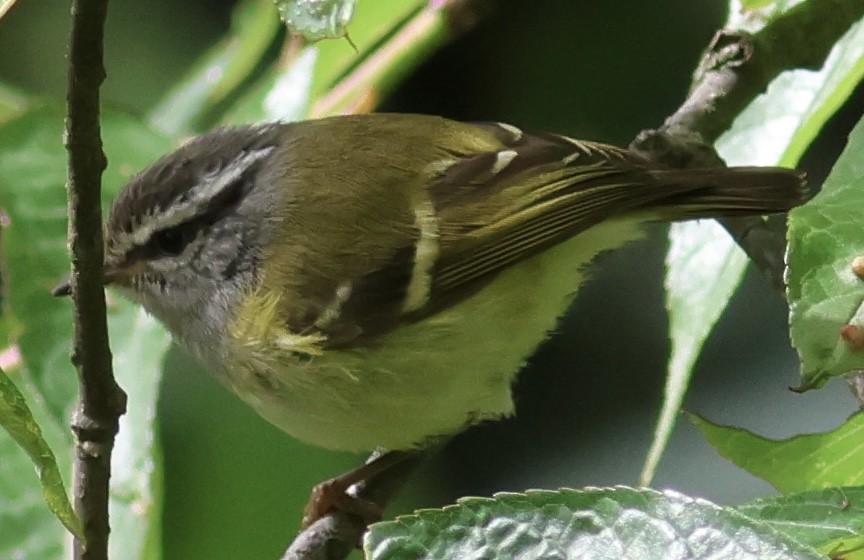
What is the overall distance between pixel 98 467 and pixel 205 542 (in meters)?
1.06

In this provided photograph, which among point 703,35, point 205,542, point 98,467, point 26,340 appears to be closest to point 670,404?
point 98,467

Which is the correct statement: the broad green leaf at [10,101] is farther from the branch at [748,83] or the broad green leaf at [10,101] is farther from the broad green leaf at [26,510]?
the branch at [748,83]

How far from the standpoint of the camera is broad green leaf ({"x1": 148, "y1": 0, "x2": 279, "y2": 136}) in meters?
1.34

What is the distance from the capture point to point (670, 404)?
91cm

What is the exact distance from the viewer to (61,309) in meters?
1.07

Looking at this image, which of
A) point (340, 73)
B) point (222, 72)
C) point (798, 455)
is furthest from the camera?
point (222, 72)

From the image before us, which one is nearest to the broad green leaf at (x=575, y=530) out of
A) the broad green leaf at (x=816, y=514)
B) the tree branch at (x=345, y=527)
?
the broad green leaf at (x=816, y=514)

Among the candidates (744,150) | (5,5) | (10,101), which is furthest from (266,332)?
(5,5)

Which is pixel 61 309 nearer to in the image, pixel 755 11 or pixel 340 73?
pixel 340 73

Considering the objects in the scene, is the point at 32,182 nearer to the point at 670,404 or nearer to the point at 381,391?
the point at 381,391

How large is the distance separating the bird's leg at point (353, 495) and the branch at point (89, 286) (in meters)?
0.43

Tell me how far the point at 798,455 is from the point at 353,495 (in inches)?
21.8

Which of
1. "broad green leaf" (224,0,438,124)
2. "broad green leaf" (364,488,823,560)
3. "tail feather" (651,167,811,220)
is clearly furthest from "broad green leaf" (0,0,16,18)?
"tail feather" (651,167,811,220)

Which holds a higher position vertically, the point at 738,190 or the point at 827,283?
the point at 738,190
